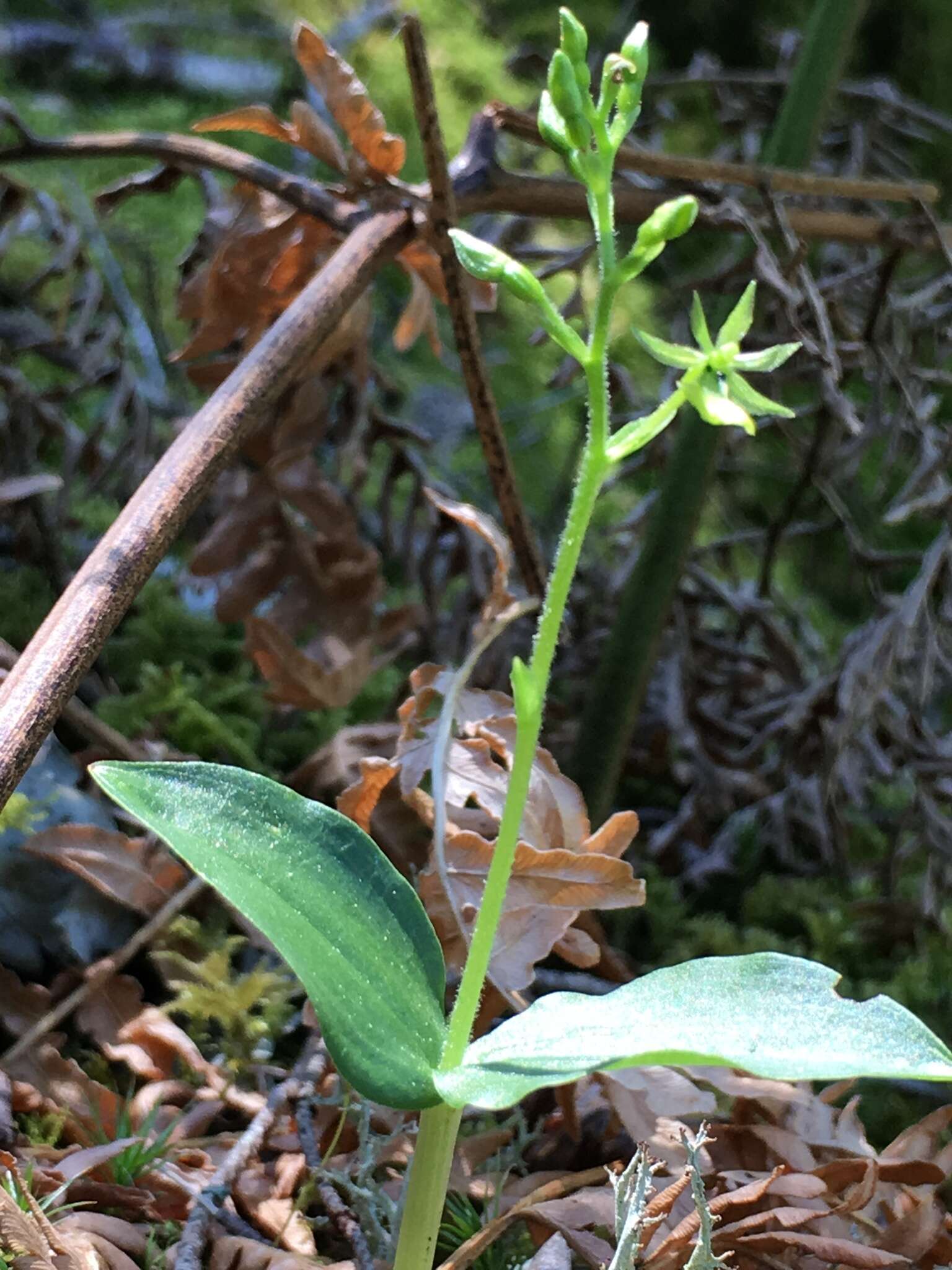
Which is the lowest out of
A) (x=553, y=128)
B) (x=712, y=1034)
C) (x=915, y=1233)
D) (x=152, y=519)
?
(x=915, y=1233)

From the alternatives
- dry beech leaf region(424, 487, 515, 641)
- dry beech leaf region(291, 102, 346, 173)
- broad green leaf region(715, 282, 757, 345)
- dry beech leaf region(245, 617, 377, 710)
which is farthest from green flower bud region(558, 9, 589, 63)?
dry beech leaf region(245, 617, 377, 710)

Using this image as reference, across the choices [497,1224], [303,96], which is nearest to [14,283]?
[303,96]

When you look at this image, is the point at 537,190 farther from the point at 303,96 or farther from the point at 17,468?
the point at 303,96

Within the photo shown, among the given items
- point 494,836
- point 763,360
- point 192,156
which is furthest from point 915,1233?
point 192,156

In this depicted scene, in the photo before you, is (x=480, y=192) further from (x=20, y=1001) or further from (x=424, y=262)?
(x=20, y=1001)

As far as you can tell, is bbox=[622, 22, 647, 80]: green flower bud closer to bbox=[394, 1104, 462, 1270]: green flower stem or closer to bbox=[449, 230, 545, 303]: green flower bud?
bbox=[449, 230, 545, 303]: green flower bud
